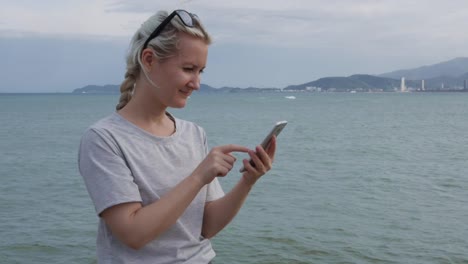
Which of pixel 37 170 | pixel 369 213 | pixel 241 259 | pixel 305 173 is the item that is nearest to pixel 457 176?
pixel 305 173

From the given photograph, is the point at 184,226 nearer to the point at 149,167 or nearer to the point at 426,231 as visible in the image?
the point at 149,167

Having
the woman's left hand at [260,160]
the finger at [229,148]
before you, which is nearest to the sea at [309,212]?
the woman's left hand at [260,160]

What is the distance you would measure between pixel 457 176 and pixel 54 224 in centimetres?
1359

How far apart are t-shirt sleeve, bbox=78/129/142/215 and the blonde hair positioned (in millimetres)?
322

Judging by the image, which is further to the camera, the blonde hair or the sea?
the sea

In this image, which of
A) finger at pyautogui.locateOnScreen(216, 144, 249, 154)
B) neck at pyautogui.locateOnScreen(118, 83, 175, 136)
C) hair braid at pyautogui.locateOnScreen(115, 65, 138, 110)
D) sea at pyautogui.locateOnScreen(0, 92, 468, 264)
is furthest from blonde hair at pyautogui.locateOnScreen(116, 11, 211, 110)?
sea at pyautogui.locateOnScreen(0, 92, 468, 264)

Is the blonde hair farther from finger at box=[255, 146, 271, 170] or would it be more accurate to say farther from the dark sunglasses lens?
finger at box=[255, 146, 271, 170]

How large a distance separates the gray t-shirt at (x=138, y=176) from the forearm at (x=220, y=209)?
0.09 m

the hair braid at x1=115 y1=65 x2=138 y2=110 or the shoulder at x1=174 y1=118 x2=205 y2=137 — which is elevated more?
the hair braid at x1=115 y1=65 x2=138 y2=110

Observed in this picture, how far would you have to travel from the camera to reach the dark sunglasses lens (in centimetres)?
227

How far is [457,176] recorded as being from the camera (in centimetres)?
2055

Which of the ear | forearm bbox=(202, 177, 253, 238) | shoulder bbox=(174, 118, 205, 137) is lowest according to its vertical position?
forearm bbox=(202, 177, 253, 238)

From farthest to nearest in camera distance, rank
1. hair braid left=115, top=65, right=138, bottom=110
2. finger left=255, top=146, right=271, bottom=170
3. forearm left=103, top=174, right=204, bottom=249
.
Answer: hair braid left=115, top=65, right=138, bottom=110
finger left=255, top=146, right=271, bottom=170
forearm left=103, top=174, right=204, bottom=249

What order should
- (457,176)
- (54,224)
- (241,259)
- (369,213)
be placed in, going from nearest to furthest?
(241,259), (54,224), (369,213), (457,176)
